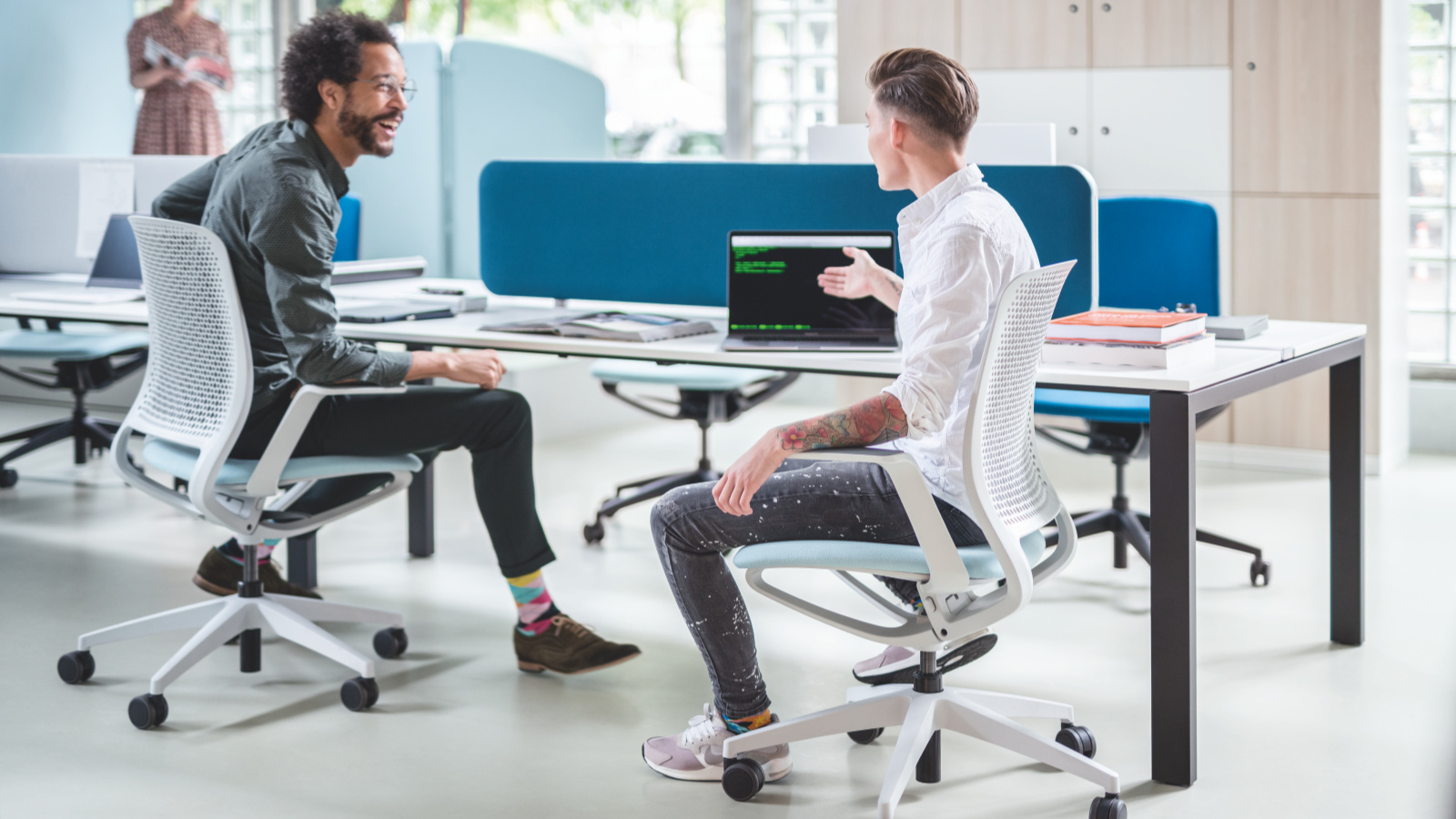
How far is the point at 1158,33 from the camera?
478 cm

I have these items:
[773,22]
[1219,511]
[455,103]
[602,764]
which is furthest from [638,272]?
[773,22]

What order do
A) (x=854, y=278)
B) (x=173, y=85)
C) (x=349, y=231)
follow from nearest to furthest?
(x=854, y=278)
(x=349, y=231)
(x=173, y=85)

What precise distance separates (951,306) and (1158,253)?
1.77 m

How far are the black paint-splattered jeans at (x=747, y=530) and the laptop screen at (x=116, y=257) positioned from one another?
7.10ft

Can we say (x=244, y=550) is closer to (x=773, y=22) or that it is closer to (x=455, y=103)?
(x=455, y=103)

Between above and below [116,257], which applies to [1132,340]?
below

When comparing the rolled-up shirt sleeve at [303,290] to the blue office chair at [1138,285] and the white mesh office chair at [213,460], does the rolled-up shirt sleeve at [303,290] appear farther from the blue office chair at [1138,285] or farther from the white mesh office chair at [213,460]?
the blue office chair at [1138,285]

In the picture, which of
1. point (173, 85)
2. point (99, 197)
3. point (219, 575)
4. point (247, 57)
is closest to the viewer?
point (219, 575)

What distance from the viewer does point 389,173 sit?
213 inches

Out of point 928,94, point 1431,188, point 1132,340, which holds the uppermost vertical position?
point 1431,188

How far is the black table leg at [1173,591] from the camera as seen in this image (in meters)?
2.21

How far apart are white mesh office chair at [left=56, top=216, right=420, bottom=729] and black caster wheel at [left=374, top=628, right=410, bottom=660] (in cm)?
14

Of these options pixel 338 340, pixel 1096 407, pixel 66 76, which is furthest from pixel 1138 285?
pixel 66 76

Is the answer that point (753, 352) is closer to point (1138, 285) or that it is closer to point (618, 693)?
point (618, 693)
